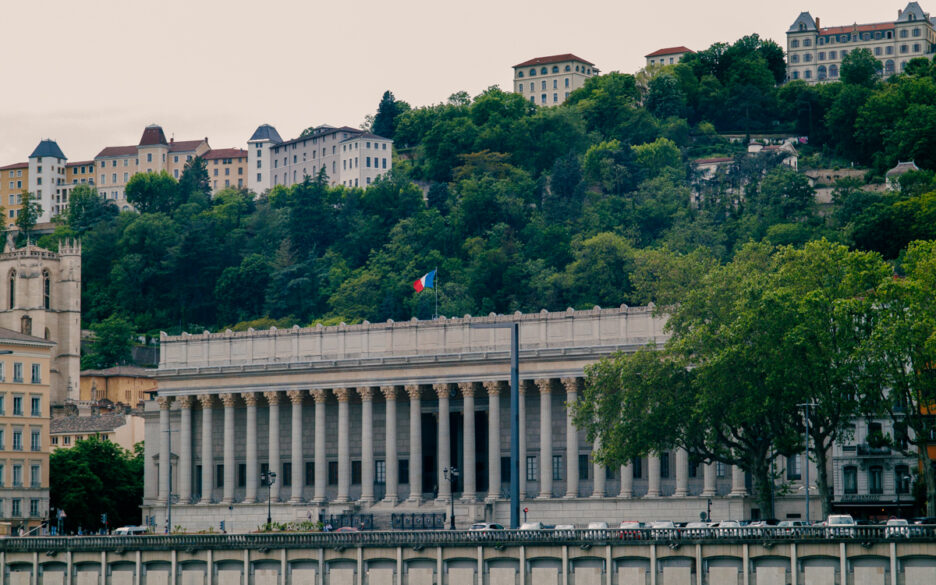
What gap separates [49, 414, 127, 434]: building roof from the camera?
195 meters

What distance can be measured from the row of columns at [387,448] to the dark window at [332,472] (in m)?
1.41

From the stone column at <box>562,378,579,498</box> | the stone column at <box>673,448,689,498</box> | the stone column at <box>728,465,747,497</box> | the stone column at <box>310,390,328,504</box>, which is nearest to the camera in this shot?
the stone column at <box>728,465,747,497</box>

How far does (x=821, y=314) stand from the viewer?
104000 millimetres

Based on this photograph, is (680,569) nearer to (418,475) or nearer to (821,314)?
(821,314)

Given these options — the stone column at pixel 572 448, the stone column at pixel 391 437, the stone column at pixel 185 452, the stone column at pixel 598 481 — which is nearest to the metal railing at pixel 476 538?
the stone column at pixel 598 481

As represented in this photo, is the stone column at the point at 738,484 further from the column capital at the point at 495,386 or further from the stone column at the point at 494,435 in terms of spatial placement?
the column capital at the point at 495,386

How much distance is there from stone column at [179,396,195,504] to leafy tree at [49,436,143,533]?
7.19 m

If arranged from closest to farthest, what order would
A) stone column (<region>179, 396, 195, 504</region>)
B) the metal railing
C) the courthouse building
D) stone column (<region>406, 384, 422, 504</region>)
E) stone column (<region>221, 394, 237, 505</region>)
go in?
the metal railing, the courthouse building, stone column (<region>406, 384, 422, 504</region>), stone column (<region>221, 394, 237, 505</region>), stone column (<region>179, 396, 195, 504</region>)

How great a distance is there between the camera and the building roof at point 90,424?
195 meters

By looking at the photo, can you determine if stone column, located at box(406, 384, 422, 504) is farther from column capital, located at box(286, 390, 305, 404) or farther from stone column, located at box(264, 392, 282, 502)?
stone column, located at box(264, 392, 282, 502)

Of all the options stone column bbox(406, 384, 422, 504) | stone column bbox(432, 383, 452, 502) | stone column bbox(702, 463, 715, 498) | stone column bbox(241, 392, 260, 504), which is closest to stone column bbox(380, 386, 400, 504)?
stone column bbox(406, 384, 422, 504)

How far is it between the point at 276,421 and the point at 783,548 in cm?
7237

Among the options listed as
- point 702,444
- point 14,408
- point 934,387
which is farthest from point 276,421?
point 934,387

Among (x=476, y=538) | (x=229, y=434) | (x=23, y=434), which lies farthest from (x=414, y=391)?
(x=476, y=538)
